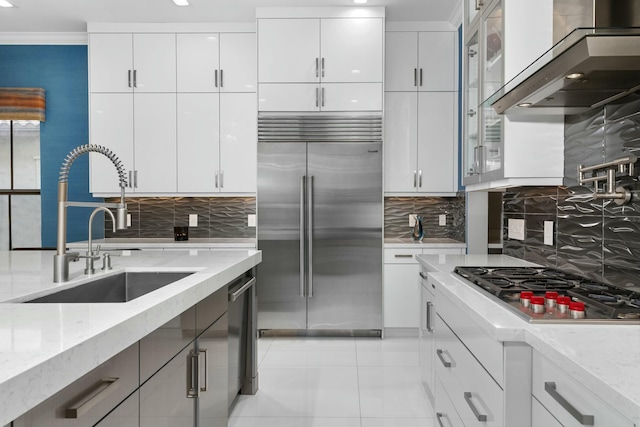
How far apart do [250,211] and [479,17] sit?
9.46ft

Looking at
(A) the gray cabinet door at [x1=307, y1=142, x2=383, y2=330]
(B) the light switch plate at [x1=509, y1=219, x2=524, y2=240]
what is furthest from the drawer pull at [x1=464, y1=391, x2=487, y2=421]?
(A) the gray cabinet door at [x1=307, y1=142, x2=383, y2=330]

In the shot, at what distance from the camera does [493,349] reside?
1.34 m

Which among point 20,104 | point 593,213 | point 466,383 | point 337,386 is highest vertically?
point 20,104

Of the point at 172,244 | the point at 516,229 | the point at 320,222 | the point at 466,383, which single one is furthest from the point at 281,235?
the point at 466,383

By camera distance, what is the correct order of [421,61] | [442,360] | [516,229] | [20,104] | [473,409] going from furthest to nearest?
[20,104] → [421,61] → [516,229] → [442,360] → [473,409]

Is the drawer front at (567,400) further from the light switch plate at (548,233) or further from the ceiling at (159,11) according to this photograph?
the ceiling at (159,11)

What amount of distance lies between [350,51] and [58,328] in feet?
11.6

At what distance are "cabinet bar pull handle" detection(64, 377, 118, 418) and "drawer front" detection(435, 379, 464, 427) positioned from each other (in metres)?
1.31

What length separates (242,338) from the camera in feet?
8.59

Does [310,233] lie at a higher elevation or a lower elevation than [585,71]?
lower

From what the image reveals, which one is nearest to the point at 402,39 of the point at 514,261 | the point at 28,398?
the point at 514,261

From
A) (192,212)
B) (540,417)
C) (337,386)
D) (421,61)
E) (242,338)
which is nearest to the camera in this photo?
(540,417)

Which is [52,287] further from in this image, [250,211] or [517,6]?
[250,211]

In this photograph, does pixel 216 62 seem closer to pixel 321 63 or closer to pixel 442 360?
pixel 321 63
